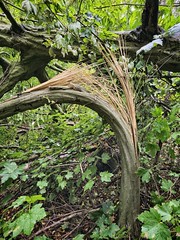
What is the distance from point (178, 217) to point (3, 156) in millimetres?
1168

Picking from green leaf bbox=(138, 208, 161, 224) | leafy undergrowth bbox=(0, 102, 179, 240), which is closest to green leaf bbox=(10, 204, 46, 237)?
leafy undergrowth bbox=(0, 102, 179, 240)

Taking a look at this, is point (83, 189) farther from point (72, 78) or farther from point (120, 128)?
point (72, 78)

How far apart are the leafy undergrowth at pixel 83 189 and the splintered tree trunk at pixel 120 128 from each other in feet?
0.24

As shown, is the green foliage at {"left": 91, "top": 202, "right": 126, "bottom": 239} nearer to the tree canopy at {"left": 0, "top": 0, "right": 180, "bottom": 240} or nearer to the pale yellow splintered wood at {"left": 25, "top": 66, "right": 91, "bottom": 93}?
the tree canopy at {"left": 0, "top": 0, "right": 180, "bottom": 240}

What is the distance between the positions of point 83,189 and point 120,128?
19.4 inches

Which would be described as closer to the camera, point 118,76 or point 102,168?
point 118,76

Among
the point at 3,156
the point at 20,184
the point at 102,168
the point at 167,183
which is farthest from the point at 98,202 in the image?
the point at 3,156

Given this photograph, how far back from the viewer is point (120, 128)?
1193 millimetres

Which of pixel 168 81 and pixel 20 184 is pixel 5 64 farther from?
pixel 168 81

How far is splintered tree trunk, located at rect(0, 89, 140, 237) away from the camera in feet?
3.67

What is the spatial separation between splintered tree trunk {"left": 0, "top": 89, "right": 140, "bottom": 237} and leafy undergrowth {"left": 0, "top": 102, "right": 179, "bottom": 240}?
7 cm

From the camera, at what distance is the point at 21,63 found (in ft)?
5.87

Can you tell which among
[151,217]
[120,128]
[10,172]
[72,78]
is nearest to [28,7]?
[72,78]

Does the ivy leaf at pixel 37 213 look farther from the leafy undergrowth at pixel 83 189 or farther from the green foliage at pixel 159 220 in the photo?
the green foliage at pixel 159 220
